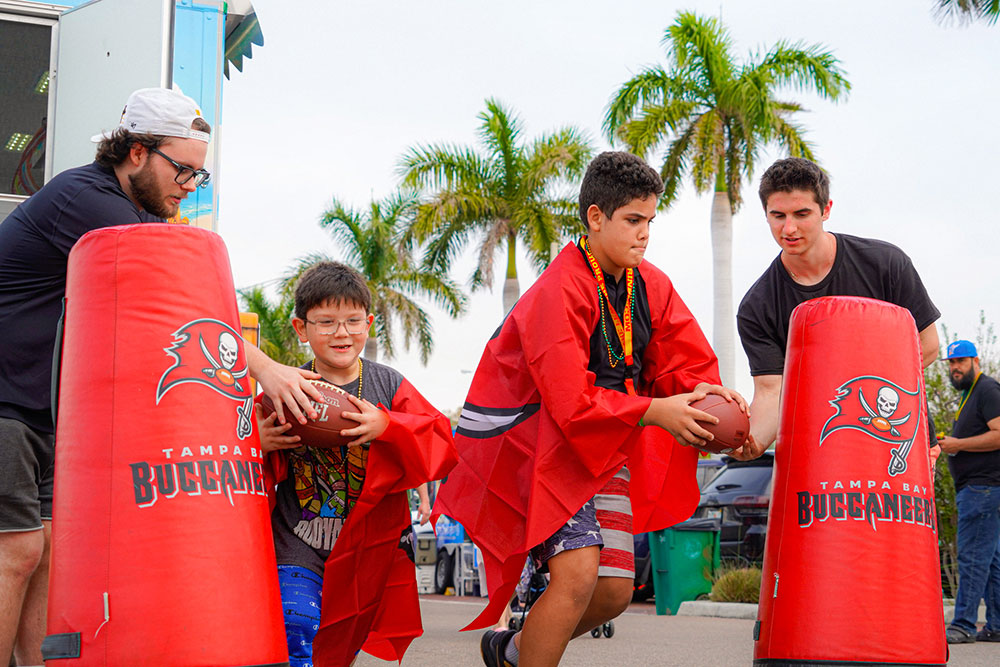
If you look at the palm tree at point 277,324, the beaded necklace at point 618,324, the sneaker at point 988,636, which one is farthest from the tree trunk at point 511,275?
the beaded necklace at point 618,324

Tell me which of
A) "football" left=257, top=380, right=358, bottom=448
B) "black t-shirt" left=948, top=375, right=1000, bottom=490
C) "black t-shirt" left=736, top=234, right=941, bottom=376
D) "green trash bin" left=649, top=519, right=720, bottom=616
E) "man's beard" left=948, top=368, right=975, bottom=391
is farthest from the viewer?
"green trash bin" left=649, top=519, right=720, bottom=616

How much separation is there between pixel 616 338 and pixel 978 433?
5.93 metres

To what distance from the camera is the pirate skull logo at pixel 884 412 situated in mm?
3836

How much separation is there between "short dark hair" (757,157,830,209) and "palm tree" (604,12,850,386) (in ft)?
66.9

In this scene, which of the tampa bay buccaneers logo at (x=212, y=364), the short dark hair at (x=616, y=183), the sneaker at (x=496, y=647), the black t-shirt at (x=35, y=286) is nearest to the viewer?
the tampa bay buccaneers logo at (x=212, y=364)

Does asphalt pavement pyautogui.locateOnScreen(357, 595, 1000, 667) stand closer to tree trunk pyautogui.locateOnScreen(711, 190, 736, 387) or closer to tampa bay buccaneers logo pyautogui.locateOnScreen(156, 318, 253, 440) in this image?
tampa bay buccaneers logo pyautogui.locateOnScreen(156, 318, 253, 440)

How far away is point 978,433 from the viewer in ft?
29.9

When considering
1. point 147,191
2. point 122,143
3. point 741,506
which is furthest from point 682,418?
point 741,506

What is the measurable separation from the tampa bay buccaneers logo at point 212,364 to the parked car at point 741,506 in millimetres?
10151

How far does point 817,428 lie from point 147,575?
223cm

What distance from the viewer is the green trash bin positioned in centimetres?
1328

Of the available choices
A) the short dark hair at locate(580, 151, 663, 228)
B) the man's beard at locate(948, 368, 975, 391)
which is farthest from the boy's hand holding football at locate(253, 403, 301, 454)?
the man's beard at locate(948, 368, 975, 391)

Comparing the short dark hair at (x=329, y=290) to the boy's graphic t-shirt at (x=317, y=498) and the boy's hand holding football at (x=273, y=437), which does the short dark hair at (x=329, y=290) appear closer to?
the boy's graphic t-shirt at (x=317, y=498)

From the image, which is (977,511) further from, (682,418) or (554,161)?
(554,161)
